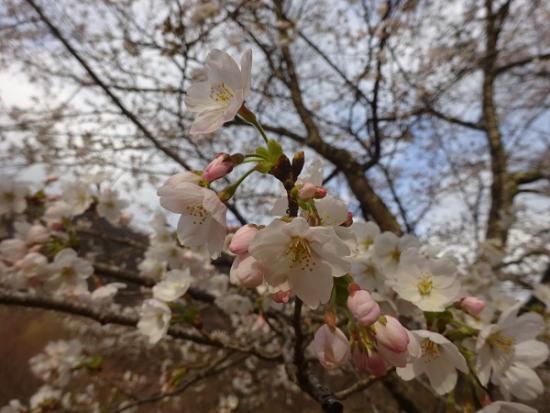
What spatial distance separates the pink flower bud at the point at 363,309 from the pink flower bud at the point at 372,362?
0.29ft

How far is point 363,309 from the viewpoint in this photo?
2.55ft

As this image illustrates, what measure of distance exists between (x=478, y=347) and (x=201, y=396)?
6866mm

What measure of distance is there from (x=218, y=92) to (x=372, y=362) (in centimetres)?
78

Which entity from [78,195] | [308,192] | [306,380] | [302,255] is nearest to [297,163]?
[308,192]

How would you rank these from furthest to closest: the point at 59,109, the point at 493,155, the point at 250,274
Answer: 1. the point at 493,155
2. the point at 59,109
3. the point at 250,274

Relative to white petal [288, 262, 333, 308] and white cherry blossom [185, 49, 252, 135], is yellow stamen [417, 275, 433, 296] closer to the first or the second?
white petal [288, 262, 333, 308]

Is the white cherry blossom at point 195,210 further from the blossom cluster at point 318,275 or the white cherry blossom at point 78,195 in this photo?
the white cherry blossom at point 78,195

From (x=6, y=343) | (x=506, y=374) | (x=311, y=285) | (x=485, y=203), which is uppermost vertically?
(x=311, y=285)

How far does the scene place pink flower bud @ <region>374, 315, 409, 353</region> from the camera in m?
0.78

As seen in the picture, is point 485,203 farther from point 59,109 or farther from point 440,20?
point 59,109

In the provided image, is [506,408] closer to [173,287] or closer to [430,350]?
[430,350]

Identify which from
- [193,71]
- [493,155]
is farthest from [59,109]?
[493,155]

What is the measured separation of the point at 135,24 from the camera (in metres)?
3.67

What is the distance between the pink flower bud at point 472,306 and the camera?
1200 mm
